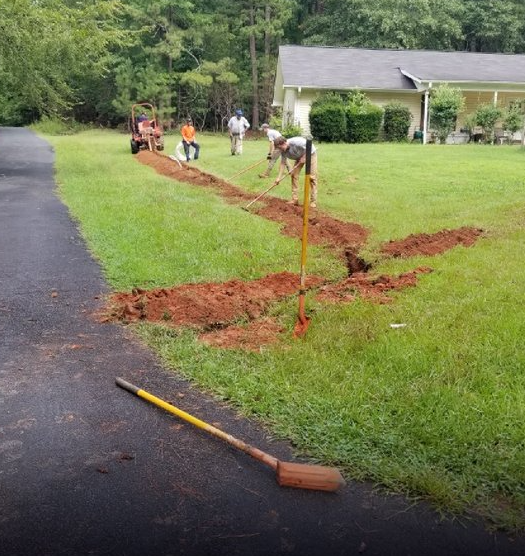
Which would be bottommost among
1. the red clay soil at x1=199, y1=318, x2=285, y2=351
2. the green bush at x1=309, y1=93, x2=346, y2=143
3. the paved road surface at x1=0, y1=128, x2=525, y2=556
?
the paved road surface at x1=0, y1=128, x2=525, y2=556

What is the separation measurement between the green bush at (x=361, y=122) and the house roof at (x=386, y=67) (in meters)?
2.96

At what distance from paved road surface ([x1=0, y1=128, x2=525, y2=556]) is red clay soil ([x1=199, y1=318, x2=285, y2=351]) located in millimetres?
613

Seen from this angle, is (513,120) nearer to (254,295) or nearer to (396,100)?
(396,100)

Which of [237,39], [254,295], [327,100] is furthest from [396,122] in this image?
[254,295]

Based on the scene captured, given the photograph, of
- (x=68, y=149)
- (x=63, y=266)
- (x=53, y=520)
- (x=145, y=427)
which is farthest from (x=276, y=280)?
(x=68, y=149)

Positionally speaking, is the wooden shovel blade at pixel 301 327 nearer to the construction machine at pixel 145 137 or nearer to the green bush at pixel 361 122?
the construction machine at pixel 145 137

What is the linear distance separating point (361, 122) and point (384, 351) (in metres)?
24.6

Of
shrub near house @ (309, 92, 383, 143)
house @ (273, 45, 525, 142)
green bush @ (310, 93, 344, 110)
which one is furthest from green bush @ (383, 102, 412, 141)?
green bush @ (310, 93, 344, 110)

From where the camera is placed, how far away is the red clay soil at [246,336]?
5.40 m

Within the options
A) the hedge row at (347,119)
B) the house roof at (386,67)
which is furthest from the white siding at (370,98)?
the hedge row at (347,119)

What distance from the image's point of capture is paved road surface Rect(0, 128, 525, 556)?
293 centimetres

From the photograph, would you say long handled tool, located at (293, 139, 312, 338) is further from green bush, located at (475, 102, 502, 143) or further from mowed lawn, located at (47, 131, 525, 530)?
green bush, located at (475, 102, 502, 143)

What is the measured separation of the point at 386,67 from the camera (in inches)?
1296

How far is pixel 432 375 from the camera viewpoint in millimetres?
4488
